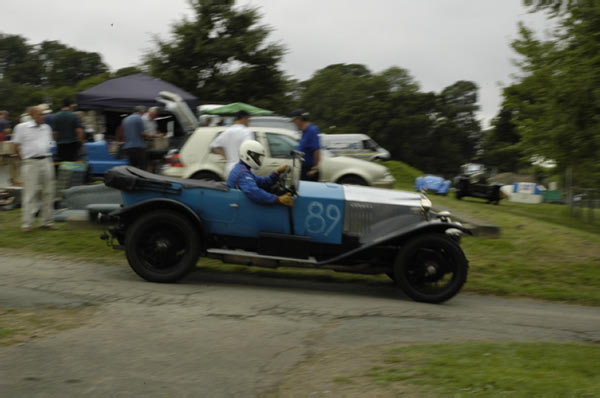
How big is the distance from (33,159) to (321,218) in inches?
212

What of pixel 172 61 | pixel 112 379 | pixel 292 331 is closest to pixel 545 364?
pixel 292 331

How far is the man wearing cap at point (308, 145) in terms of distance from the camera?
32.2 feet

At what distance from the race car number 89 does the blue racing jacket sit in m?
0.47

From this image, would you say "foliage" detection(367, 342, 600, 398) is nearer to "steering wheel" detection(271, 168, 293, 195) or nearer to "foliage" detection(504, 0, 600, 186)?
"steering wheel" detection(271, 168, 293, 195)

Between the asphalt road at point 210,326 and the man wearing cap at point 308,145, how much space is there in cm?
237

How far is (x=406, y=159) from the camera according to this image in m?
72.0

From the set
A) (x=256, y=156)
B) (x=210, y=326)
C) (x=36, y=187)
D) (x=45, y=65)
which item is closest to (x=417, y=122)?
(x=45, y=65)

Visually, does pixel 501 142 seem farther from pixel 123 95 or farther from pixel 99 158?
pixel 99 158

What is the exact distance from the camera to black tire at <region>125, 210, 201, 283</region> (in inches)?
281

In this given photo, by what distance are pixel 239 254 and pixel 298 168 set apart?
1.27 metres

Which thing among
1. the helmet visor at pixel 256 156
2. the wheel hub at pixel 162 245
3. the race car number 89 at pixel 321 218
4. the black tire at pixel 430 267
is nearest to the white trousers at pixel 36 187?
the wheel hub at pixel 162 245

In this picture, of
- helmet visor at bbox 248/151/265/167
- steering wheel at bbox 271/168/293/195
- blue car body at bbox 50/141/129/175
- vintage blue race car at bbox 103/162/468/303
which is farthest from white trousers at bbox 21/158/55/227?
steering wheel at bbox 271/168/293/195

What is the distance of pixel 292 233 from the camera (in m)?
7.21

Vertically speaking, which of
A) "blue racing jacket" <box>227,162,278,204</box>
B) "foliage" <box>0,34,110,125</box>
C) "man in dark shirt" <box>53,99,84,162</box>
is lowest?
"blue racing jacket" <box>227,162,278,204</box>
